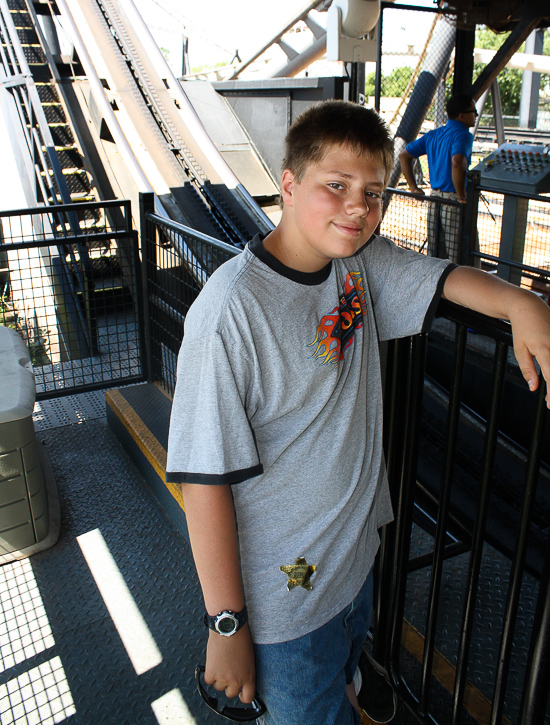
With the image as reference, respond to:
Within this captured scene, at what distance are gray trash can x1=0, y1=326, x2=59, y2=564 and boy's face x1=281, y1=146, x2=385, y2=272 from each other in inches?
62.8

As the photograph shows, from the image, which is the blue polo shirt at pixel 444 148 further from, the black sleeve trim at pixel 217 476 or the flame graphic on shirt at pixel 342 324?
the black sleeve trim at pixel 217 476

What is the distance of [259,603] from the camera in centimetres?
124

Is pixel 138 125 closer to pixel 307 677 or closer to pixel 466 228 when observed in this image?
pixel 466 228

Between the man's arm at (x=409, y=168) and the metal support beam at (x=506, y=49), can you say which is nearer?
the man's arm at (x=409, y=168)

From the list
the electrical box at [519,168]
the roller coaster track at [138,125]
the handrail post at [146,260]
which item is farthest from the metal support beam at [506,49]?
the handrail post at [146,260]

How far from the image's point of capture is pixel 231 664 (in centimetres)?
119

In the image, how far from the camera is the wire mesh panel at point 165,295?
10.6 ft

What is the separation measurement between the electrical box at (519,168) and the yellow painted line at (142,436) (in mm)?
4184

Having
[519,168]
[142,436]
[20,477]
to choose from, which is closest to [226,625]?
[20,477]

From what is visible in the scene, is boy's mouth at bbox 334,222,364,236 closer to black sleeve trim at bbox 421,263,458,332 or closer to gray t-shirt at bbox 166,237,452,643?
gray t-shirt at bbox 166,237,452,643

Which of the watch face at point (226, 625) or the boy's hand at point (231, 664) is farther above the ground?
the watch face at point (226, 625)

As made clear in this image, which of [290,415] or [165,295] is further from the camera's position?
[165,295]

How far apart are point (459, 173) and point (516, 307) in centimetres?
457

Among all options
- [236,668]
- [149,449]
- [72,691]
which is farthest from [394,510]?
[149,449]
